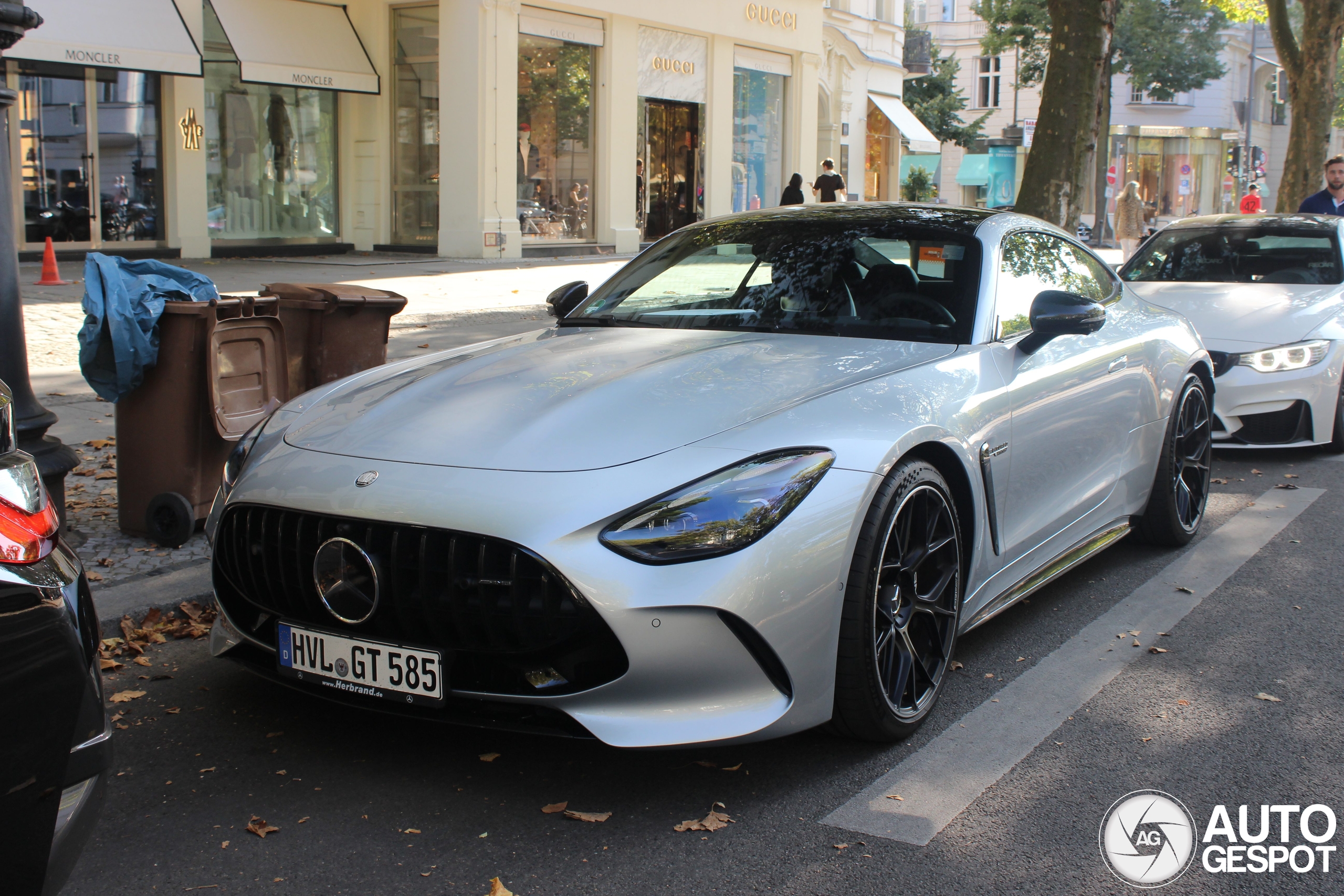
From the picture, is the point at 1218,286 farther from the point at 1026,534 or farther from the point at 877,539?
the point at 877,539

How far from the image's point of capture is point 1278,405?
743 cm

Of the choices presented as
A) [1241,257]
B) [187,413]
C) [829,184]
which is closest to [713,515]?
[187,413]

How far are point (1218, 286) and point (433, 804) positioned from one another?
6892mm

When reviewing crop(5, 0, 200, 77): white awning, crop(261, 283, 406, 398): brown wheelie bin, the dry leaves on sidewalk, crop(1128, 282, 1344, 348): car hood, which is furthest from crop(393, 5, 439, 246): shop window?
the dry leaves on sidewalk

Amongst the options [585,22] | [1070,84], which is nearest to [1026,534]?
[1070,84]

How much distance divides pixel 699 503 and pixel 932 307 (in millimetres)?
1621

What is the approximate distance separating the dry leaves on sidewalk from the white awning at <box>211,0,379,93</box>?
1824 centimetres

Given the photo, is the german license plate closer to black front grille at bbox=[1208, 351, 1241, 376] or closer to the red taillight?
the red taillight

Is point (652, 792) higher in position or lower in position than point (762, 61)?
lower

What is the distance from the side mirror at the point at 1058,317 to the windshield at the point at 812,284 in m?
0.21

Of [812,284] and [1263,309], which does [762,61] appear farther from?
[812,284]

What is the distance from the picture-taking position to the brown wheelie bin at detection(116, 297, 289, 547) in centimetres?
495

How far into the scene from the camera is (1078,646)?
14.0 ft

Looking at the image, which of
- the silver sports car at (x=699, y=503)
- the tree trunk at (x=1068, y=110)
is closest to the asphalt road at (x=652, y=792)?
the silver sports car at (x=699, y=503)
